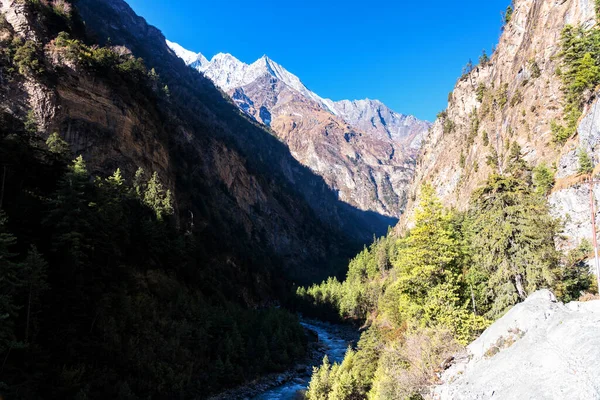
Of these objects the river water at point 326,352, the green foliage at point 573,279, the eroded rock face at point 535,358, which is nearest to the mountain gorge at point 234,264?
the eroded rock face at point 535,358

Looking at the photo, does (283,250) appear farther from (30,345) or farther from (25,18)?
(30,345)

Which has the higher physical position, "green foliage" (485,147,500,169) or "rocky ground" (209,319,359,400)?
"green foliage" (485,147,500,169)

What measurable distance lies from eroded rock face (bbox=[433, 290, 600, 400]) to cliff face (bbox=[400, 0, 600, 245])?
94.8 ft

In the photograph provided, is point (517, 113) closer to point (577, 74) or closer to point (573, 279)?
point (577, 74)

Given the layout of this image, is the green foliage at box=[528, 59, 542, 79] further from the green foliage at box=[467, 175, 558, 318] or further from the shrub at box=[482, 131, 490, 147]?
the green foliage at box=[467, 175, 558, 318]

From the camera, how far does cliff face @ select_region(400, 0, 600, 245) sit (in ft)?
156

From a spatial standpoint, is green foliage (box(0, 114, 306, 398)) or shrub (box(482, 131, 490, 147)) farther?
shrub (box(482, 131, 490, 147))

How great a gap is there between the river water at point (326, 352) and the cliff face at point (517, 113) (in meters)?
33.0

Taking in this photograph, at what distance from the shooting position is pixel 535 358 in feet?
36.9

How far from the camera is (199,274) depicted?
51375mm

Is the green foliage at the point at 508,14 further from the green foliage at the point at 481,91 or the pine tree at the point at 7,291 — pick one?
the pine tree at the point at 7,291

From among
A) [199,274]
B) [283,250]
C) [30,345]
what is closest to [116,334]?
[30,345]

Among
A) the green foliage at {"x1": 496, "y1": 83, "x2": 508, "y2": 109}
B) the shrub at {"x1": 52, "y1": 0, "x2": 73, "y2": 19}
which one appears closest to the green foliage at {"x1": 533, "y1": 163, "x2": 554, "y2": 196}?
the green foliage at {"x1": 496, "y1": 83, "x2": 508, "y2": 109}

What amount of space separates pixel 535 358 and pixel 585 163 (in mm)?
38773
